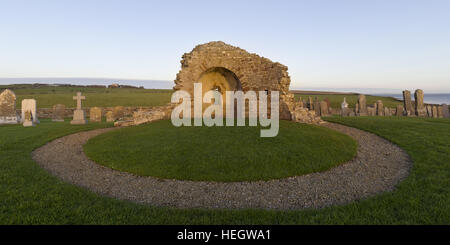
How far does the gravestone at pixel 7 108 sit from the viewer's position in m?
16.0

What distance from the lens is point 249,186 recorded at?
5922mm

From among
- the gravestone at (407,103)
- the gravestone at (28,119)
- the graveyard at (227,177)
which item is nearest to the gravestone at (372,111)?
the gravestone at (407,103)

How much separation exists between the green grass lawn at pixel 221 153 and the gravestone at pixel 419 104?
17925 mm

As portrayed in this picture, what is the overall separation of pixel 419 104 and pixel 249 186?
24.8m

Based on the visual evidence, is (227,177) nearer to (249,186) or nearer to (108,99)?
(249,186)

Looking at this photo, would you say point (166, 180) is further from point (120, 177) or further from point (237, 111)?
point (237, 111)

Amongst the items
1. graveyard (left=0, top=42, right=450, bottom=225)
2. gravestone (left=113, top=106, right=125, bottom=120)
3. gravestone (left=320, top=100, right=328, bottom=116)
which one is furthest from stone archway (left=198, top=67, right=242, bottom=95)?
gravestone (left=320, top=100, right=328, bottom=116)

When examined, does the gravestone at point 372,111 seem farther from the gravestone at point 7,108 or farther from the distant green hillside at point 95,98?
the gravestone at point 7,108

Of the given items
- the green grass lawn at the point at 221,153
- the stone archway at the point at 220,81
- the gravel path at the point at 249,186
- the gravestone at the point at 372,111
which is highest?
the stone archway at the point at 220,81

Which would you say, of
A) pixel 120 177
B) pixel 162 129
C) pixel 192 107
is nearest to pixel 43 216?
pixel 120 177

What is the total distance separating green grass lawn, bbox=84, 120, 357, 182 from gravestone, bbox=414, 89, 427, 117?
17.9 m

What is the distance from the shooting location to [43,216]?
3.93 meters

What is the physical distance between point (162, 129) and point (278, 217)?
8.65 metres

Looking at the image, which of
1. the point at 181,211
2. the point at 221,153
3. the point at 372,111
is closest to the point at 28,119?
the point at 221,153
